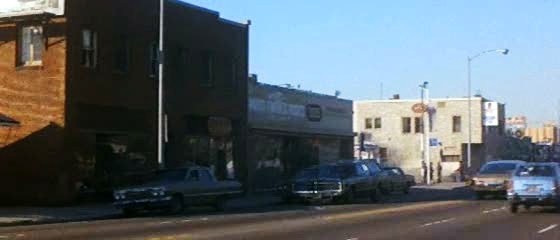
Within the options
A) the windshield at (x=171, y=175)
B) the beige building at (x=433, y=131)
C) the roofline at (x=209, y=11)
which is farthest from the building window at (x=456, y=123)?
the windshield at (x=171, y=175)

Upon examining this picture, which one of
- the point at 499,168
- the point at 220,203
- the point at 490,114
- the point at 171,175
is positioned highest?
the point at 490,114

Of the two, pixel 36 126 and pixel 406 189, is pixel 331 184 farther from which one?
pixel 406 189

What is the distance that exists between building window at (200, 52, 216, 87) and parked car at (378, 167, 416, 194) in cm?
900

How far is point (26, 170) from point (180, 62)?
31.8 ft

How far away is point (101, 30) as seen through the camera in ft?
119

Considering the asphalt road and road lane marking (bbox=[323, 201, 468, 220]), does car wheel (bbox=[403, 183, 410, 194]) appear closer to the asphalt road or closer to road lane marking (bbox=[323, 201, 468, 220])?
road lane marking (bbox=[323, 201, 468, 220])

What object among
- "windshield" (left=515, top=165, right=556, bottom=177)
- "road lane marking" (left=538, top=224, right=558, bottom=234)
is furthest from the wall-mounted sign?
"road lane marking" (left=538, top=224, right=558, bottom=234)

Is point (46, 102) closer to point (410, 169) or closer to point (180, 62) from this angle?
point (180, 62)

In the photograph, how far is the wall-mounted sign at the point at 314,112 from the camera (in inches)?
2102

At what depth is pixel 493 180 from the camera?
3894 cm

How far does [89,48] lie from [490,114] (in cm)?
5544

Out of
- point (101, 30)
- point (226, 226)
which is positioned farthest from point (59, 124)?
point (226, 226)

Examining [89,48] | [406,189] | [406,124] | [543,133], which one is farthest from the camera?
[543,133]

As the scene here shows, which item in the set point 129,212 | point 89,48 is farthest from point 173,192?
point 89,48
